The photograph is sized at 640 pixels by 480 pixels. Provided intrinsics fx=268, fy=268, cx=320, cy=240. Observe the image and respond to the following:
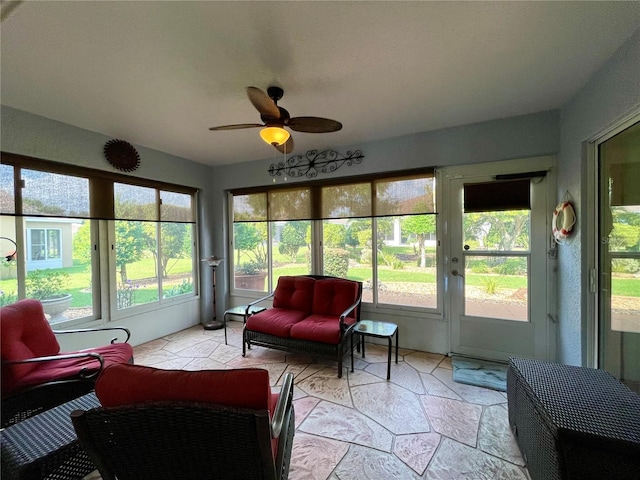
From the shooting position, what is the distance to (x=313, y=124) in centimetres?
212

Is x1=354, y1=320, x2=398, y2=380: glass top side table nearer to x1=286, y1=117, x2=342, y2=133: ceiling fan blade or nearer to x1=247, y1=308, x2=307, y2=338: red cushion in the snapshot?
x1=247, y1=308, x2=307, y2=338: red cushion

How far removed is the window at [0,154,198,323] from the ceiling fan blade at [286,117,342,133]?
2617mm

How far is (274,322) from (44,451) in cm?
195

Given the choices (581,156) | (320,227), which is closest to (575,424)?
(581,156)

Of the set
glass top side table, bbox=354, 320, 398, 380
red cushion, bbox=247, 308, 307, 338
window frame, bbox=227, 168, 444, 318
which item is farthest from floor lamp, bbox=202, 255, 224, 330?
glass top side table, bbox=354, 320, 398, 380

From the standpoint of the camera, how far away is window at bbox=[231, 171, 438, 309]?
329cm

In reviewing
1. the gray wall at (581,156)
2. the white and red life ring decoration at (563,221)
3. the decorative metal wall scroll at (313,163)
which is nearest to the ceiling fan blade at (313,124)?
the decorative metal wall scroll at (313,163)

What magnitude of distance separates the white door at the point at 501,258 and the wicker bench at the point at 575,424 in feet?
4.14

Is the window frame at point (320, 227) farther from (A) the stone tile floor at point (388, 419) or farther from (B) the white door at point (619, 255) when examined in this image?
(B) the white door at point (619, 255)

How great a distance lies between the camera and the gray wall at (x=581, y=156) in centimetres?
170

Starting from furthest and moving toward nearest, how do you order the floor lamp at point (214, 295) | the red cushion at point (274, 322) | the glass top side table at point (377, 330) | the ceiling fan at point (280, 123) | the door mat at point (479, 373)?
the floor lamp at point (214, 295) → the red cushion at point (274, 322) → the glass top side table at point (377, 330) → the door mat at point (479, 373) → the ceiling fan at point (280, 123)

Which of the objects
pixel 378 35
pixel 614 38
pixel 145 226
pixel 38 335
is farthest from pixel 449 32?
pixel 145 226

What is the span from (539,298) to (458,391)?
1333 mm

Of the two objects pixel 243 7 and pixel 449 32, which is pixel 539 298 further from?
pixel 243 7
